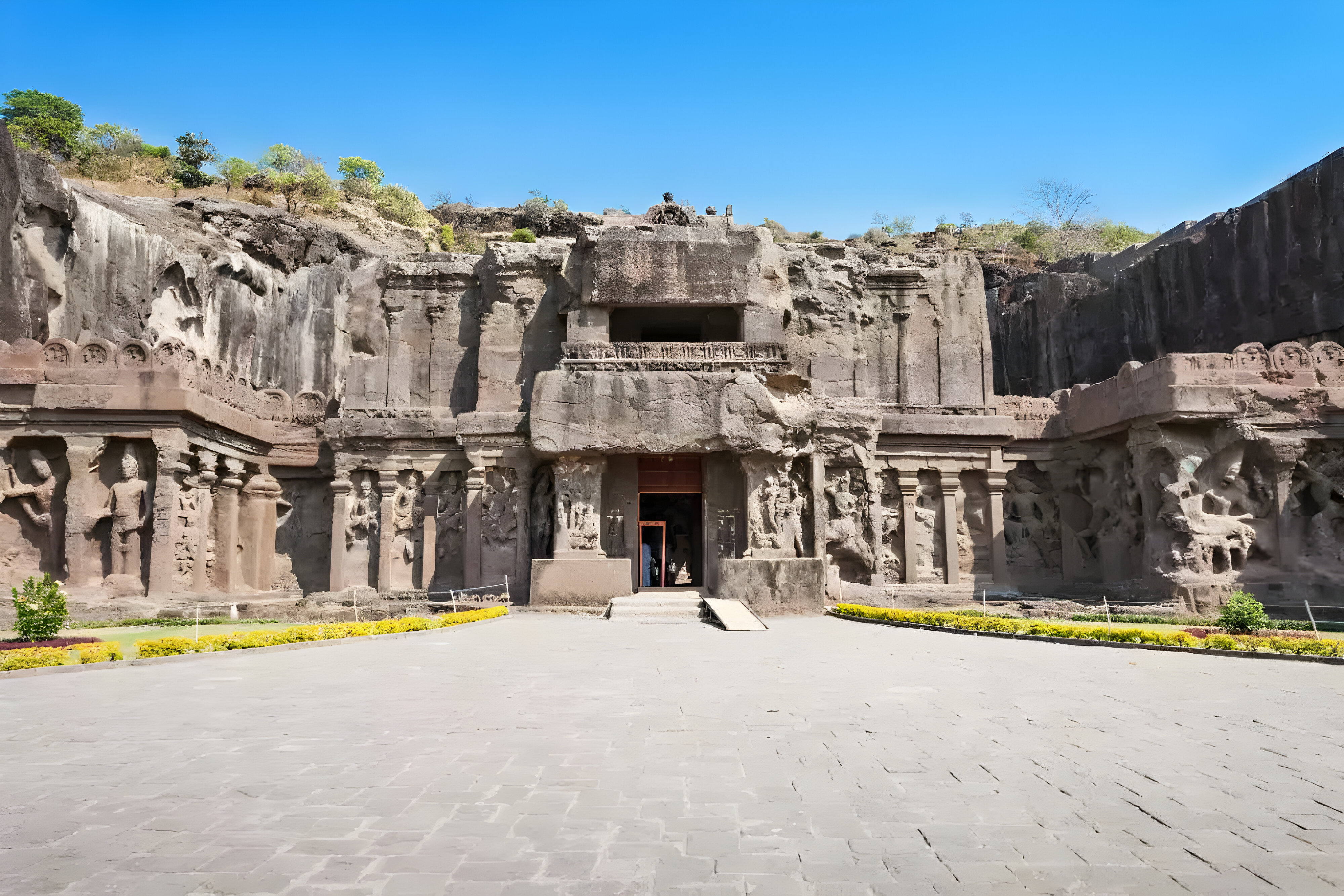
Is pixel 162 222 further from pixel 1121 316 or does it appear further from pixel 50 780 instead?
pixel 1121 316

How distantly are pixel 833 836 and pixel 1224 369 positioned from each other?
62.6ft

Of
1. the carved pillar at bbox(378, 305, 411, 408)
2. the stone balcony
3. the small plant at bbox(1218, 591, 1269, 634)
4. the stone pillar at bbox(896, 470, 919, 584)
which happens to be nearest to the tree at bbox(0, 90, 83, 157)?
the carved pillar at bbox(378, 305, 411, 408)

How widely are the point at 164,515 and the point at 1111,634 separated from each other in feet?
63.0

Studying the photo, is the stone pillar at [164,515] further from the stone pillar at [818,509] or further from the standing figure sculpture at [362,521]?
the stone pillar at [818,509]

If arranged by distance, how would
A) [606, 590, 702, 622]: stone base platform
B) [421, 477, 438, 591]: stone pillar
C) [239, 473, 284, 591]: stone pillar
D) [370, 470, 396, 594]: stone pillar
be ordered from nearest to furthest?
1. [606, 590, 702, 622]: stone base platform
2. [370, 470, 396, 594]: stone pillar
3. [421, 477, 438, 591]: stone pillar
4. [239, 473, 284, 591]: stone pillar

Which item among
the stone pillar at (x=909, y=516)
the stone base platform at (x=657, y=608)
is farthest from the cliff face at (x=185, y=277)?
the stone pillar at (x=909, y=516)

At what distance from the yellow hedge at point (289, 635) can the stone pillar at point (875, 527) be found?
1125cm

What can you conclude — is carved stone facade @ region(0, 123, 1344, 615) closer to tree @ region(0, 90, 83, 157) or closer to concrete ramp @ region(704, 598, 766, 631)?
concrete ramp @ region(704, 598, 766, 631)

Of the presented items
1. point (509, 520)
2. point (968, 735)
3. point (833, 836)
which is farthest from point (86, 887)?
point (509, 520)

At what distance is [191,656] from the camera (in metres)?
10.5

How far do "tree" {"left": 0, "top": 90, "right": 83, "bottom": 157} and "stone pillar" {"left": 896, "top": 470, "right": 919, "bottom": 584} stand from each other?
1736 inches

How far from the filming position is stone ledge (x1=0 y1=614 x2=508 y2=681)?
30.7 ft

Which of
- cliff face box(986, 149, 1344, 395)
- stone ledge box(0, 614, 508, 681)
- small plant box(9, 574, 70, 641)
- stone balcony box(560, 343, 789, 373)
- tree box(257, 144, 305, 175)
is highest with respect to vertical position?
tree box(257, 144, 305, 175)

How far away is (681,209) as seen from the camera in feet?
76.4
